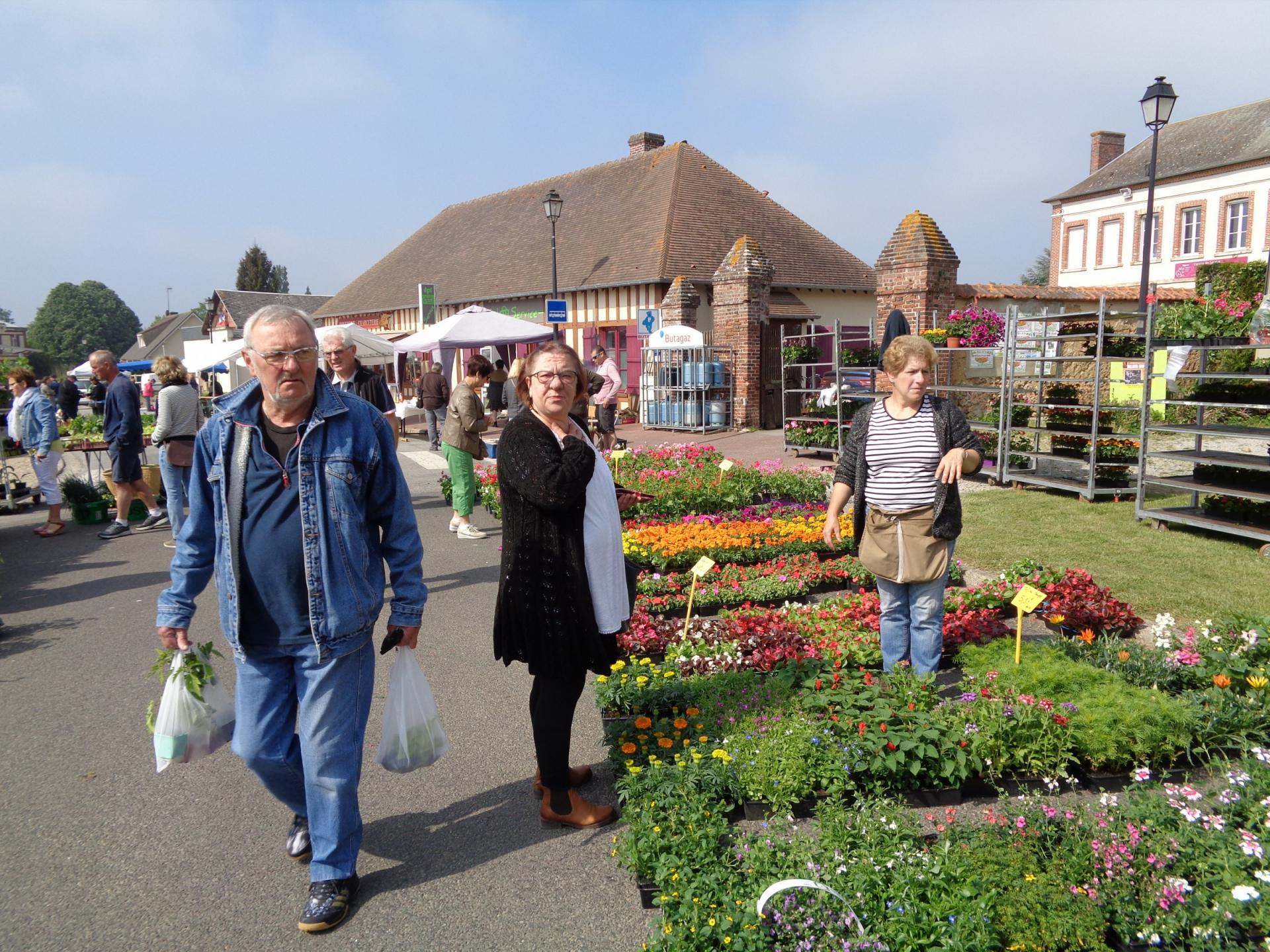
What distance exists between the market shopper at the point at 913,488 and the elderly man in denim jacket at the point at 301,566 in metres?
2.36

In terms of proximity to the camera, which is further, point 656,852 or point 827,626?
point 827,626

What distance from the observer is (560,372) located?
322 centimetres

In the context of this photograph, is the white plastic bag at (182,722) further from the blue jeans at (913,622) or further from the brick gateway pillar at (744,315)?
the brick gateway pillar at (744,315)

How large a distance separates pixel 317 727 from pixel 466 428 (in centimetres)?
596

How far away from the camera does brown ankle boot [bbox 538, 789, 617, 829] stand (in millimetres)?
3582

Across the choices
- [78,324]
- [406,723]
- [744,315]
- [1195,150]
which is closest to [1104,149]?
[1195,150]

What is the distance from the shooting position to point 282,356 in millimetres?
2824

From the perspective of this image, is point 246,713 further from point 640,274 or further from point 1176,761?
point 640,274

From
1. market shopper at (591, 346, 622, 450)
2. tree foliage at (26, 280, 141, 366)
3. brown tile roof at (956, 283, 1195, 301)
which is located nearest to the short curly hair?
market shopper at (591, 346, 622, 450)

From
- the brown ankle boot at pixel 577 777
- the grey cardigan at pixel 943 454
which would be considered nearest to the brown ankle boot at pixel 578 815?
the brown ankle boot at pixel 577 777

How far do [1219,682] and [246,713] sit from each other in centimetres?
422

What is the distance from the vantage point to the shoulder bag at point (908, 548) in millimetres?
4262

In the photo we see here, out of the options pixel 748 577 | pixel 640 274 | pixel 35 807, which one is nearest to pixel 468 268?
pixel 640 274

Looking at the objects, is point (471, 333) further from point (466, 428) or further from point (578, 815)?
point (578, 815)
